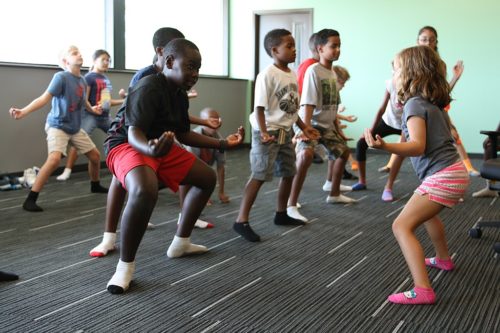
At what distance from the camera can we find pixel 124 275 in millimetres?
2330

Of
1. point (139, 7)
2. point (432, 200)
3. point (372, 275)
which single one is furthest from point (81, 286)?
point (139, 7)

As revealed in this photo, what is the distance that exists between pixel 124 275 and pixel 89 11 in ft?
14.9

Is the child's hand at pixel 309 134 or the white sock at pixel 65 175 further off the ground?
the child's hand at pixel 309 134

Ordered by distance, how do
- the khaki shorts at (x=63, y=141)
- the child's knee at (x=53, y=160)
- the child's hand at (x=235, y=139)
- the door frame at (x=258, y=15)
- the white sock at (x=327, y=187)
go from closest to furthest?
the child's hand at (x=235, y=139) → the child's knee at (x=53, y=160) → the khaki shorts at (x=63, y=141) → the white sock at (x=327, y=187) → the door frame at (x=258, y=15)

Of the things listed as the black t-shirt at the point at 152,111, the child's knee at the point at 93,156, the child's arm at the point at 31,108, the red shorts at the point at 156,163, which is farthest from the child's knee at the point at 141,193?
the child's knee at the point at 93,156

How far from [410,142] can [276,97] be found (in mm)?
1245

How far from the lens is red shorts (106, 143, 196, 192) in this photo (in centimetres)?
239

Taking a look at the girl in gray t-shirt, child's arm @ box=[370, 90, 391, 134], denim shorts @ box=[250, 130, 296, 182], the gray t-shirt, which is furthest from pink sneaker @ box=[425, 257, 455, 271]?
child's arm @ box=[370, 90, 391, 134]

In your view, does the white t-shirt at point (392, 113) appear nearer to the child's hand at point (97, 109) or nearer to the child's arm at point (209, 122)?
the child's arm at point (209, 122)

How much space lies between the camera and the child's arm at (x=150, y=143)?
6.76 ft

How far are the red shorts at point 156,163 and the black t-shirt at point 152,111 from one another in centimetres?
7

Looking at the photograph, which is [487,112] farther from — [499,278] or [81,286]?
[81,286]

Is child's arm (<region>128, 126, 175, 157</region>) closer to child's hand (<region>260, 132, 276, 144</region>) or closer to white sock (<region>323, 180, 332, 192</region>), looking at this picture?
child's hand (<region>260, 132, 276, 144</region>)

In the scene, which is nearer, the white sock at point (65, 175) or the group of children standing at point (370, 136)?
the group of children standing at point (370, 136)
